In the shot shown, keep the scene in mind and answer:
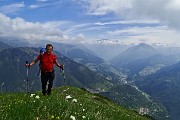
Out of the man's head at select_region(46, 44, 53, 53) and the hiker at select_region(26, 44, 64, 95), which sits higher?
the man's head at select_region(46, 44, 53, 53)

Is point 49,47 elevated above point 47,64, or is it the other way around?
point 49,47

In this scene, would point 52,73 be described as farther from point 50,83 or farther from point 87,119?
point 87,119

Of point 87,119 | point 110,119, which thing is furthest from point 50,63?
point 87,119

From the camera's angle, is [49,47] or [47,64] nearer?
[49,47]

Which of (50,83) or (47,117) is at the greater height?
(47,117)

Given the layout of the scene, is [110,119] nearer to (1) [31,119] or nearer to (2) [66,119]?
(2) [66,119]

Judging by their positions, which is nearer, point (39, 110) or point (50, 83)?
point (39, 110)

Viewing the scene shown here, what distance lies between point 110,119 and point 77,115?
6.70ft

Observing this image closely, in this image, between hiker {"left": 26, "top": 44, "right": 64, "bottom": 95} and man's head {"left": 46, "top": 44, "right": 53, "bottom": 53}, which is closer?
man's head {"left": 46, "top": 44, "right": 53, "bottom": 53}

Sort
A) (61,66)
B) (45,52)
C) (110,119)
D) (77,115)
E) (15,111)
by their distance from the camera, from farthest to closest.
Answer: (61,66) → (45,52) → (110,119) → (77,115) → (15,111)

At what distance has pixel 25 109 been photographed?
10.3 meters

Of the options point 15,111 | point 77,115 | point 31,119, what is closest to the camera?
point 31,119

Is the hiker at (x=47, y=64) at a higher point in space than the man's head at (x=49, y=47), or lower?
lower

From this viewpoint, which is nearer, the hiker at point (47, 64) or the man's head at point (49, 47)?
the man's head at point (49, 47)
